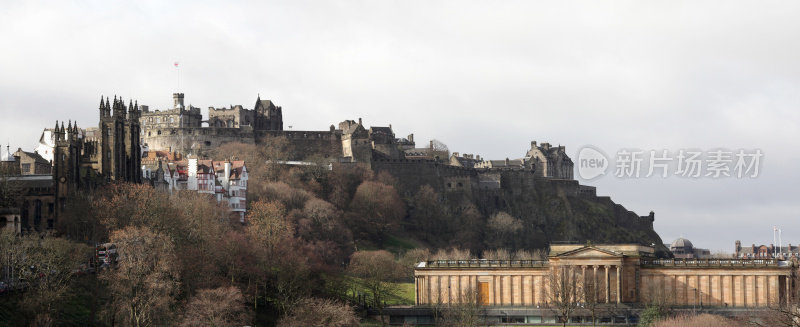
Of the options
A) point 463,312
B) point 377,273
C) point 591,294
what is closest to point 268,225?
point 377,273

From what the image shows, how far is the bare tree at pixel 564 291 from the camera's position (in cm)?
12656

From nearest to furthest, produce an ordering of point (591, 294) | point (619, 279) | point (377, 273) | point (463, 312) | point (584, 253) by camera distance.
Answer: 1. point (463, 312)
2. point (591, 294)
3. point (377, 273)
4. point (619, 279)
5. point (584, 253)

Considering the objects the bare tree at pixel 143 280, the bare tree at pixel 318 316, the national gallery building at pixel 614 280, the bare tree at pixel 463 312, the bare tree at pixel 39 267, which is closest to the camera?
the bare tree at pixel 39 267

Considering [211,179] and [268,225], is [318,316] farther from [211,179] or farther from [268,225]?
[211,179]

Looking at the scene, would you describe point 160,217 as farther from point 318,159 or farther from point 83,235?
point 318,159

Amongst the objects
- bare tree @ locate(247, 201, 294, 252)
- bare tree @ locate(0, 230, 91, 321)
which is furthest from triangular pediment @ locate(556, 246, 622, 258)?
bare tree @ locate(0, 230, 91, 321)

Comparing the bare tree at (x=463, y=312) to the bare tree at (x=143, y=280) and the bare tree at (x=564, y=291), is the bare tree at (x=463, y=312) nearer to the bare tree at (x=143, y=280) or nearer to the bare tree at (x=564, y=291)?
the bare tree at (x=564, y=291)

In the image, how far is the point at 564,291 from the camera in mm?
127688

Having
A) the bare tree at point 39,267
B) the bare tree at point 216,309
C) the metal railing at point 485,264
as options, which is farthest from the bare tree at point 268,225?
the bare tree at point 39,267

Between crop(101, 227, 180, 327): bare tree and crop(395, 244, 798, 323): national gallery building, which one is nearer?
crop(101, 227, 180, 327): bare tree

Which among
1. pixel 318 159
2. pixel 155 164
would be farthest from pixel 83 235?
pixel 318 159

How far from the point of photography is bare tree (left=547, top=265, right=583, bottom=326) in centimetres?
12656

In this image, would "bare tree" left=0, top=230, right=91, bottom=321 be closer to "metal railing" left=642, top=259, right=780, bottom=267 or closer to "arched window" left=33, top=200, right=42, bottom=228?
"arched window" left=33, top=200, right=42, bottom=228

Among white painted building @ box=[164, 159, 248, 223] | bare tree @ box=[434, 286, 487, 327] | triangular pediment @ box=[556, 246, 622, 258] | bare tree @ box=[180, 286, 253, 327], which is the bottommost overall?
bare tree @ box=[434, 286, 487, 327]
